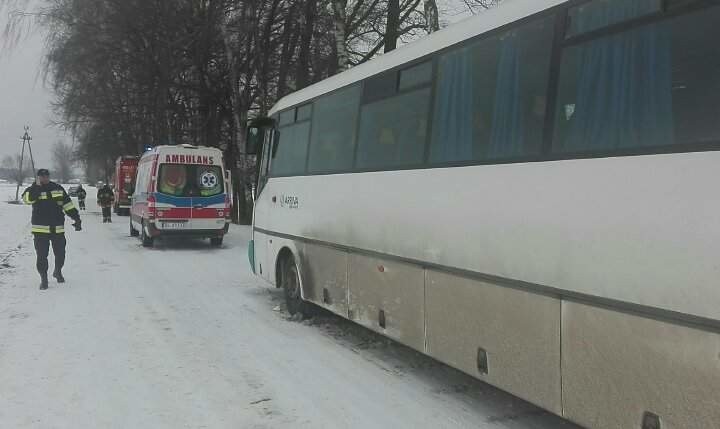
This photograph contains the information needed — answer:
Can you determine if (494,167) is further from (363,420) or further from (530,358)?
(363,420)

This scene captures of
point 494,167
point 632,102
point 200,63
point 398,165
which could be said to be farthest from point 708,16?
point 200,63

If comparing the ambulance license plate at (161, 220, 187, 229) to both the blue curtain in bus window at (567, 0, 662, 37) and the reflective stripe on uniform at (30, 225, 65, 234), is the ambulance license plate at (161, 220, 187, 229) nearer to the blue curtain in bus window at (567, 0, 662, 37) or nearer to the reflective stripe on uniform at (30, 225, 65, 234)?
the reflective stripe on uniform at (30, 225, 65, 234)

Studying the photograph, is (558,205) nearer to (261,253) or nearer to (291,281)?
(291,281)

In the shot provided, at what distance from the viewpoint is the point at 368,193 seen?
5.44 metres

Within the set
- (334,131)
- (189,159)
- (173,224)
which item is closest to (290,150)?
(334,131)

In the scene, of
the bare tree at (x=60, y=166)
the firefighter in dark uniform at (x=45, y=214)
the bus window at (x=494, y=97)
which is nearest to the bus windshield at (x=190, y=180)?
the firefighter in dark uniform at (x=45, y=214)

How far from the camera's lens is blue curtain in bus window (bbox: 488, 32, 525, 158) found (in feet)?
12.3

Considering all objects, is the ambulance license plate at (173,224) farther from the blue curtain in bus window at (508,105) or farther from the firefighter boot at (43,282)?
the blue curtain in bus window at (508,105)

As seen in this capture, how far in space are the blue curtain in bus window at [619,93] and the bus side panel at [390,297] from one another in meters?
1.84

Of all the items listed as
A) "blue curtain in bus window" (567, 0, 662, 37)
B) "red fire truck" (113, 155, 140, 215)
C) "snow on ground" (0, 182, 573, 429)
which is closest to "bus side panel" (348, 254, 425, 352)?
"snow on ground" (0, 182, 573, 429)

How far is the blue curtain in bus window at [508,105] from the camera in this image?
12.3 ft

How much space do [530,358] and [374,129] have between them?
2753 millimetres

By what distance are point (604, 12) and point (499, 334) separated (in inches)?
80.4

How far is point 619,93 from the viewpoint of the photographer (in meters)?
3.09
